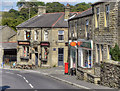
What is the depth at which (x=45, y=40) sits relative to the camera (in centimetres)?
4950

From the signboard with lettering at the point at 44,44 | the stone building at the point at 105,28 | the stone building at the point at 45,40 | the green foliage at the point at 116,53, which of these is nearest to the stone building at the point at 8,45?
the stone building at the point at 45,40

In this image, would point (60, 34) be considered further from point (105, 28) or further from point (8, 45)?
point (105, 28)

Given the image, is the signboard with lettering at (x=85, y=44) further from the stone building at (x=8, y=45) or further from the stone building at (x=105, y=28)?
the stone building at (x=8, y=45)

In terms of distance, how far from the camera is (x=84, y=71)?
25.4 metres

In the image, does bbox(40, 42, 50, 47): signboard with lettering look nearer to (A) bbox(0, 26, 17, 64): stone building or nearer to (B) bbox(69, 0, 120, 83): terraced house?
(A) bbox(0, 26, 17, 64): stone building

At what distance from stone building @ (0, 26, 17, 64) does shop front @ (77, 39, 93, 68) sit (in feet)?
92.9

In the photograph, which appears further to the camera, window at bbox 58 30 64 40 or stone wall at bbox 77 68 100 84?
window at bbox 58 30 64 40

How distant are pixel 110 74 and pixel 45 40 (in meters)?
31.2

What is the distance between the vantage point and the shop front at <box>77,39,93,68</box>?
28.5 metres

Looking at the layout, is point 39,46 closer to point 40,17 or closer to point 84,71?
point 40,17

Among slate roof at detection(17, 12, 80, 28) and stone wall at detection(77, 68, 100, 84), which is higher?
slate roof at detection(17, 12, 80, 28)

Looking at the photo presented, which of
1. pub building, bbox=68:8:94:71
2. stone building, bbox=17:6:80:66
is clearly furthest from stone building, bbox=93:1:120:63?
stone building, bbox=17:6:80:66

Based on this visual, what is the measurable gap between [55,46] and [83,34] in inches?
680

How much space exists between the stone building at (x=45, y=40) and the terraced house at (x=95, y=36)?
12.8m
